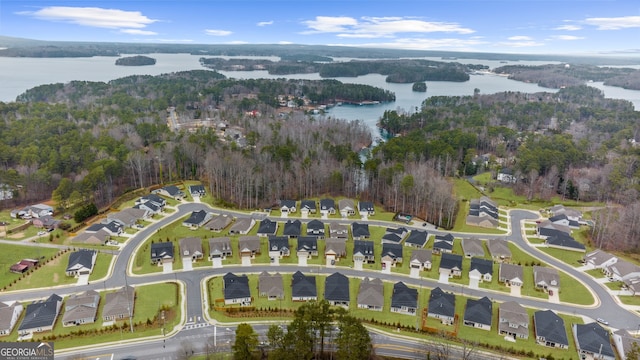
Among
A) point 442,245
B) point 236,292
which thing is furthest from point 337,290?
point 442,245

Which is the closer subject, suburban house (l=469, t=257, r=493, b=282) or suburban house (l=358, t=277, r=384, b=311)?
suburban house (l=358, t=277, r=384, b=311)

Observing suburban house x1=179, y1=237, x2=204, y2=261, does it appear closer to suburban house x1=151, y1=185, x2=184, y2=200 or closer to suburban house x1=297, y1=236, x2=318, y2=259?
suburban house x1=297, y1=236, x2=318, y2=259

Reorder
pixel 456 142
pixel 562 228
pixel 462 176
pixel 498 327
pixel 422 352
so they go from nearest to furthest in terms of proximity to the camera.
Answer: pixel 422 352
pixel 498 327
pixel 562 228
pixel 462 176
pixel 456 142

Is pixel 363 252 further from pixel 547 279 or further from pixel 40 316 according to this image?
pixel 40 316

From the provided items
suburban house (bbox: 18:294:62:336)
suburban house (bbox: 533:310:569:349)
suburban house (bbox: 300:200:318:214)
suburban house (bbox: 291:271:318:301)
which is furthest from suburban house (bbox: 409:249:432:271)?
suburban house (bbox: 18:294:62:336)

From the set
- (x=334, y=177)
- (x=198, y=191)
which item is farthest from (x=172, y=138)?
(x=334, y=177)

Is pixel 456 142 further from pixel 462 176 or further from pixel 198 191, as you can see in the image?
pixel 198 191
